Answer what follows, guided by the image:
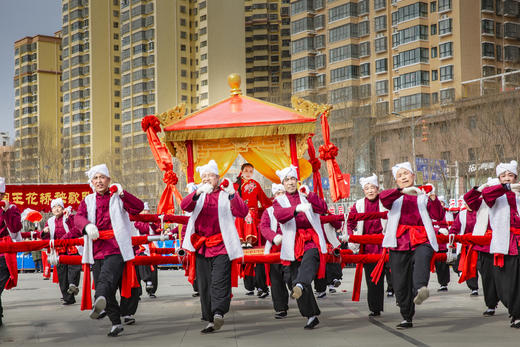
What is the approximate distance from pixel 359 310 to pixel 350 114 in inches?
1314

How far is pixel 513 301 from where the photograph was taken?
27.8 ft

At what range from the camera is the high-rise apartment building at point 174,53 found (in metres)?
82.4

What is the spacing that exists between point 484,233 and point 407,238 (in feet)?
3.59

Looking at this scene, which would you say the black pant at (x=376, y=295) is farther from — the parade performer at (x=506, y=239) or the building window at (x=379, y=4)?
the building window at (x=379, y=4)

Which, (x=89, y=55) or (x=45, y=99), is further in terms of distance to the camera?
(x=45, y=99)

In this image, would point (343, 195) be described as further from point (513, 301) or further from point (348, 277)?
point (348, 277)

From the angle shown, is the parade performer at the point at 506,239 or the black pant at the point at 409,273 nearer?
the black pant at the point at 409,273

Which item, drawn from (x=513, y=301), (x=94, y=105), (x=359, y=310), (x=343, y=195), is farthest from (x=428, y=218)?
(x=94, y=105)

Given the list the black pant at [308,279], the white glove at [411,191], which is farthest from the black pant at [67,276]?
the white glove at [411,191]

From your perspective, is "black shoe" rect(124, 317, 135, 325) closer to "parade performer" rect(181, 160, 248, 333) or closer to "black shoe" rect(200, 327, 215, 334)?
"parade performer" rect(181, 160, 248, 333)

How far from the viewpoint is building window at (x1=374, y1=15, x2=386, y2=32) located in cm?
5584

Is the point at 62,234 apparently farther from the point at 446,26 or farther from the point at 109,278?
the point at 446,26

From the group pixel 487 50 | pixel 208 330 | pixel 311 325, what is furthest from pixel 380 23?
pixel 208 330

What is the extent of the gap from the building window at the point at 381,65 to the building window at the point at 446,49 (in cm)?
547
